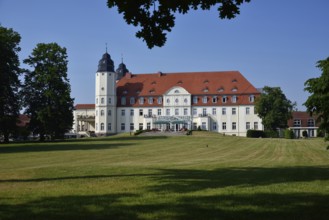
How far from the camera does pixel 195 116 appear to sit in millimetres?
79188

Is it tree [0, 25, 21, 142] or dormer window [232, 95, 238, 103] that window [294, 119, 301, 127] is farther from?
tree [0, 25, 21, 142]

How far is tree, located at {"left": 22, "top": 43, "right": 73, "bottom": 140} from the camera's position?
52219mm

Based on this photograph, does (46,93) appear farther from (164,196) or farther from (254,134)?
(164,196)

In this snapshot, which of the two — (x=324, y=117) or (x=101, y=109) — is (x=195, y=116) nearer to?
(x=101, y=109)

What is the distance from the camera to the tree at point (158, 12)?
27.4ft

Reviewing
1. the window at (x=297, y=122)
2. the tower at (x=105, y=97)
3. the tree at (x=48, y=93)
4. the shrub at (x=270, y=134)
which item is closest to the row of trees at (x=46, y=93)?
the tree at (x=48, y=93)

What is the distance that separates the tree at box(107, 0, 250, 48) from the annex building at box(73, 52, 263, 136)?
6881 cm

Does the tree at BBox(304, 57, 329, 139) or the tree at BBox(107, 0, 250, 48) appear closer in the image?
the tree at BBox(107, 0, 250, 48)

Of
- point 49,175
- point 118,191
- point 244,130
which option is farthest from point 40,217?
point 244,130

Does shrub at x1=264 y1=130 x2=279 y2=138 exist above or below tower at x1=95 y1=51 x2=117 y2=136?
below

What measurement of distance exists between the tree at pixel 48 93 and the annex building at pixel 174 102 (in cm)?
2762

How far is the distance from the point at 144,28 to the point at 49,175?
7981 mm

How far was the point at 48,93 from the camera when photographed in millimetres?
51906

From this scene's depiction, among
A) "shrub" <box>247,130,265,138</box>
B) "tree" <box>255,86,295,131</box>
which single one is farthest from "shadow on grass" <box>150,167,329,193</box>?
"tree" <box>255,86,295,131</box>
